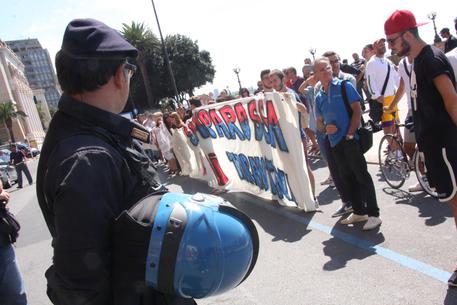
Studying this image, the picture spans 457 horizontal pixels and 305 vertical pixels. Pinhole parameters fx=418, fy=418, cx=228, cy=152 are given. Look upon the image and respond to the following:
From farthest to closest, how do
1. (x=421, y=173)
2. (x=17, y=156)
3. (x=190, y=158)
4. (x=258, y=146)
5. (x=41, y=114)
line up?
(x=41, y=114) → (x=17, y=156) → (x=190, y=158) → (x=258, y=146) → (x=421, y=173)

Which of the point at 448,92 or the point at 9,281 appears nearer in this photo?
the point at 448,92

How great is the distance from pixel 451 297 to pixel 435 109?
1.37 metres

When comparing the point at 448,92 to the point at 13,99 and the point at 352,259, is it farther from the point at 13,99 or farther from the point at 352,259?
the point at 13,99

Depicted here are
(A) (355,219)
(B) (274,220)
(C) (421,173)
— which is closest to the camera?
(A) (355,219)

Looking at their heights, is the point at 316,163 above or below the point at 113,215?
below

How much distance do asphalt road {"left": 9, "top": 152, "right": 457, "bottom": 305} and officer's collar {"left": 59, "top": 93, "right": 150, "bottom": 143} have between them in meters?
2.53

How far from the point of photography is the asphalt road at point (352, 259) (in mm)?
3322

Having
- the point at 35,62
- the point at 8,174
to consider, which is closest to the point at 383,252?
the point at 8,174

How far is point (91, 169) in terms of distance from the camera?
121cm

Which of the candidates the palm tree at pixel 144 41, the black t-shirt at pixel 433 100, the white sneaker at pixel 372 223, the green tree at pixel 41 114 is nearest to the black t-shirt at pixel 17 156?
the white sneaker at pixel 372 223

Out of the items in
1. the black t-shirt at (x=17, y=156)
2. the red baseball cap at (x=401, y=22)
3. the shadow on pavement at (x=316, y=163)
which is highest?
the red baseball cap at (x=401, y=22)

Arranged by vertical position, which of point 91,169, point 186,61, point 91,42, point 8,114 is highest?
point 186,61

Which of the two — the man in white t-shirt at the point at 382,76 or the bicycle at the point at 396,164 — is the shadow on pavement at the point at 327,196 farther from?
the man in white t-shirt at the point at 382,76

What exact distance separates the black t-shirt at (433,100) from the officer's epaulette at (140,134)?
2413 millimetres
